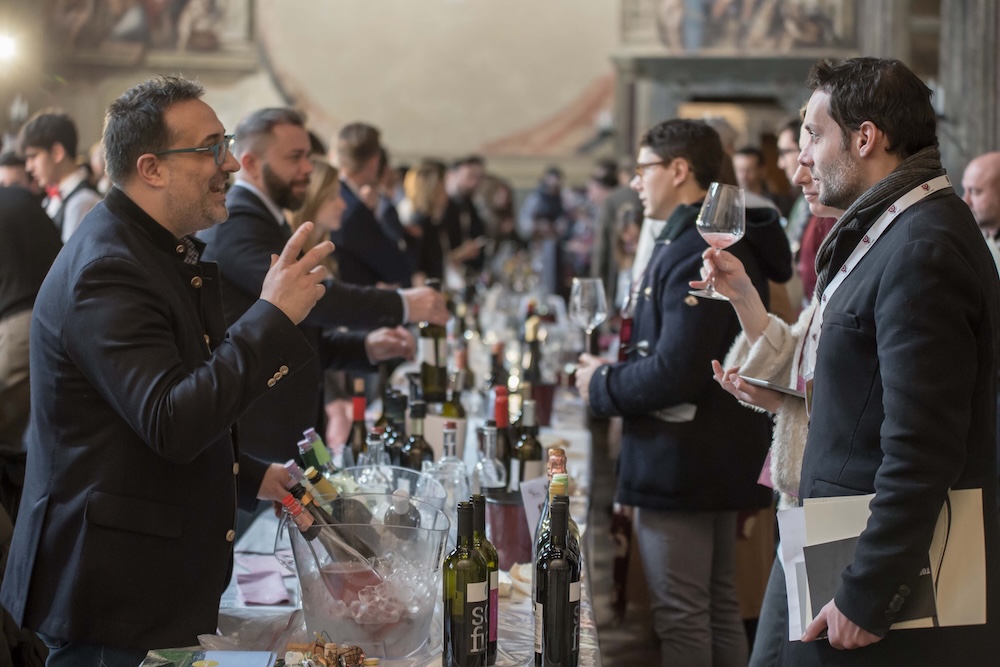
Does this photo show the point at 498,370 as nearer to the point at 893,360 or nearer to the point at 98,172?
the point at 893,360

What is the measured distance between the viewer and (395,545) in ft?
5.39

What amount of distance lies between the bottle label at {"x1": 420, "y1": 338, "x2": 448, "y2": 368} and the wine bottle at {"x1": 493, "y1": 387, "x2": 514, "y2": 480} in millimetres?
624

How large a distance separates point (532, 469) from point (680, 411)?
45 cm

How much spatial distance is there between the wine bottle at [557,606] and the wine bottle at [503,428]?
77cm

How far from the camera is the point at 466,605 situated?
1594 mm

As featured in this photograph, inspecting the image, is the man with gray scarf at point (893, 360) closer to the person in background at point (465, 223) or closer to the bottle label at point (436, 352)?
the bottle label at point (436, 352)

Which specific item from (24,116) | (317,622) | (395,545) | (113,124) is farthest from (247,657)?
(24,116)

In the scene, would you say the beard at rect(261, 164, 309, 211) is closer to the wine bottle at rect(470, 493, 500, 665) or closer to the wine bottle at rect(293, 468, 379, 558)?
the wine bottle at rect(293, 468, 379, 558)

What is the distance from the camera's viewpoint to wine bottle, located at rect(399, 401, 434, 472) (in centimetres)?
247

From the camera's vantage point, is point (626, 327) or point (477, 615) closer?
point (477, 615)

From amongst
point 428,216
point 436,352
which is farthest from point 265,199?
point 428,216

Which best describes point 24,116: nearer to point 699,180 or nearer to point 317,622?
point 699,180

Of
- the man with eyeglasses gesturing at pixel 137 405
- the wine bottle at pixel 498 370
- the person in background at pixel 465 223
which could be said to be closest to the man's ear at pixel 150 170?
the man with eyeglasses gesturing at pixel 137 405

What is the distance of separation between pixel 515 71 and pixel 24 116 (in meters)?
7.66
